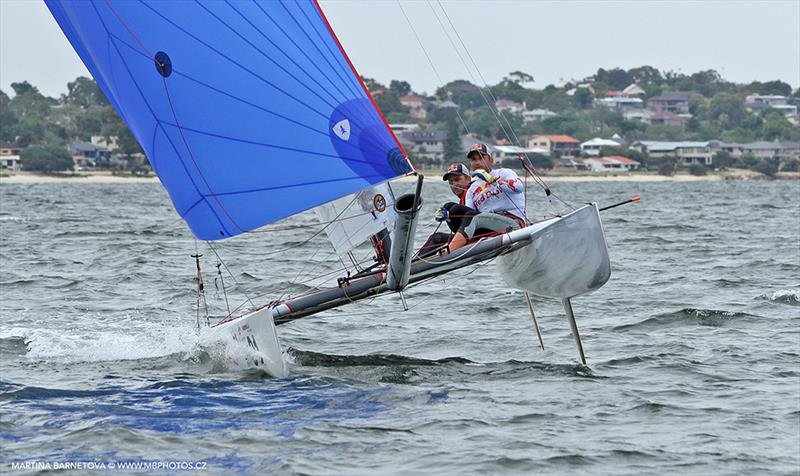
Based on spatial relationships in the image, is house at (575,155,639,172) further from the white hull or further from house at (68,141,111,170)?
the white hull

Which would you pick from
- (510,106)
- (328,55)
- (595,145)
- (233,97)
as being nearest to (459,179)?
(328,55)

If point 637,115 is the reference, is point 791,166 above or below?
below

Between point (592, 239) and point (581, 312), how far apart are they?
3.44 metres

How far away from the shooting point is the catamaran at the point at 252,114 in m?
8.80

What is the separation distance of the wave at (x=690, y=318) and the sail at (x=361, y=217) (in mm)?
2805

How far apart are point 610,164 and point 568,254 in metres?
103

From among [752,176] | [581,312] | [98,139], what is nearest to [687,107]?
[752,176]

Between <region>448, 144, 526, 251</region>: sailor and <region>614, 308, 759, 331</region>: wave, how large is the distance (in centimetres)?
231

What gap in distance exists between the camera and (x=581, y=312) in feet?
41.6

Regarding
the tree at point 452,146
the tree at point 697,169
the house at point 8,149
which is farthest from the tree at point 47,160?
the tree at point 697,169

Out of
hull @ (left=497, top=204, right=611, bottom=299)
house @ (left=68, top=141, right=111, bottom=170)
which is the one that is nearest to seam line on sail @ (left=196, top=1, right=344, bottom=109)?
hull @ (left=497, top=204, right=611, bottom=299)

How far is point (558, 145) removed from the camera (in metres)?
119

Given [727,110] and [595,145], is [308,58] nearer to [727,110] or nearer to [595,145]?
[595,145]

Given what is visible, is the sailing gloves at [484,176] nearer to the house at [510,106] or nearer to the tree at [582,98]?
the house at [510,106]
